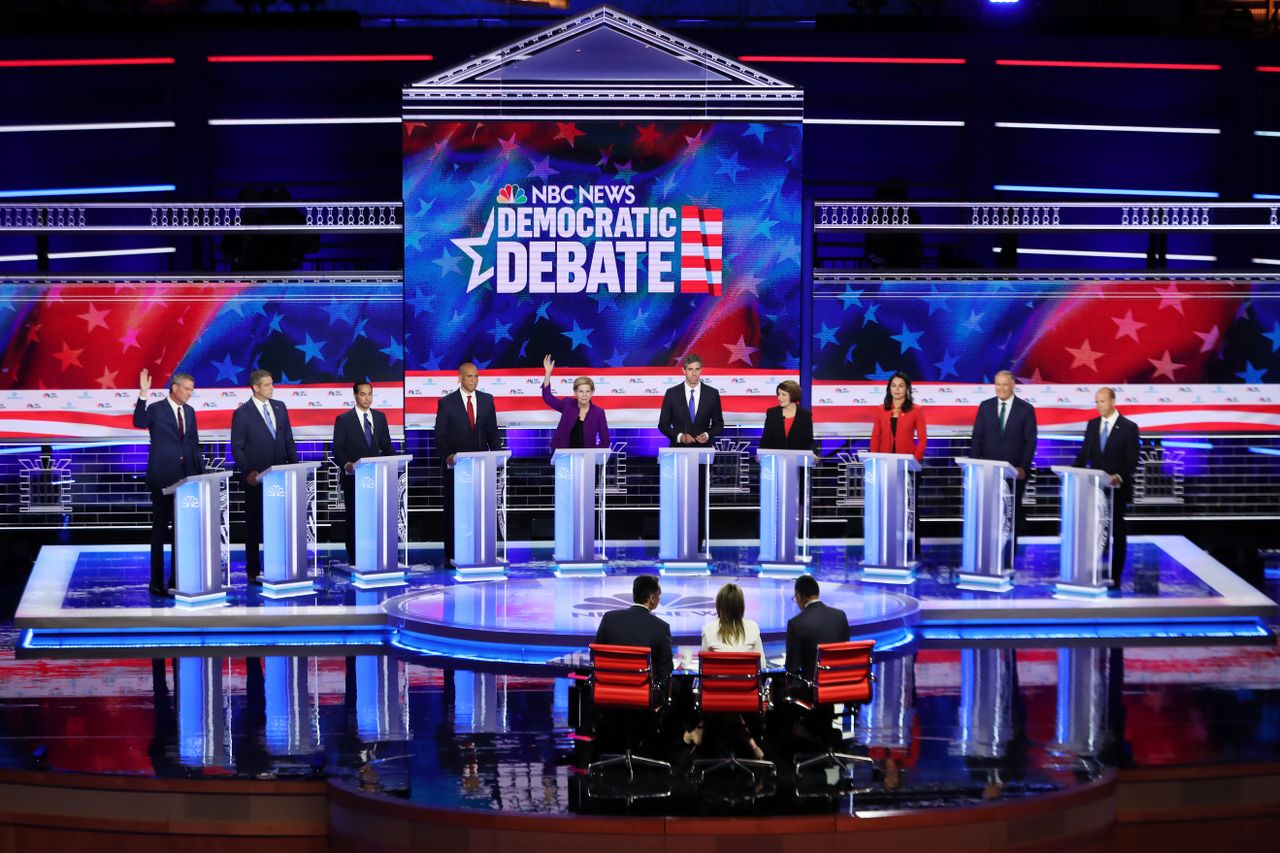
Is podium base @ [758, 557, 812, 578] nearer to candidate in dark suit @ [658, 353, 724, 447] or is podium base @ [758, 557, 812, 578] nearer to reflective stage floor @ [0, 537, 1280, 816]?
reflective stage floor @ [0, 537, 1280, 816]

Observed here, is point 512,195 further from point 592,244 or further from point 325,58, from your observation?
point 325,58

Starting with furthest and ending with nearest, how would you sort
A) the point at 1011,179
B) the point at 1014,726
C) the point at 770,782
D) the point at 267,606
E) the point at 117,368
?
the point at 1011,179 < the point at 117,368 < the point at 267,606 < the point at 1014,726 < the point at 770,782

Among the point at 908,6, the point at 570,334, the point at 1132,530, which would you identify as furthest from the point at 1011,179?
the point at 570,334

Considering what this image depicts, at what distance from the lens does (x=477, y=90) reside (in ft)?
45.4

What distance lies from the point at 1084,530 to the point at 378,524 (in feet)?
16.4

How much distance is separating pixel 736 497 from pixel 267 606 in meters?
5.05

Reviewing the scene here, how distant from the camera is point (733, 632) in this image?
7.49m

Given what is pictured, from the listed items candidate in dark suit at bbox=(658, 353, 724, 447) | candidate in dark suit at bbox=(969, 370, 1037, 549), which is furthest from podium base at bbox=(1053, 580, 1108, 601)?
candidate in dark suit at bbox=(658, 353, 724, 447)

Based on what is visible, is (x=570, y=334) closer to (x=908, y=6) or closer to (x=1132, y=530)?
(x=1132, y=530)

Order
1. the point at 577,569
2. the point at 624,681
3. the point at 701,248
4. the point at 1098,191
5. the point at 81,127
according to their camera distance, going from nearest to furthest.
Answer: the point at 624,681 → the point at 577,569 → the point at 701,248 → the point at 81,127 → the point at 1098,191

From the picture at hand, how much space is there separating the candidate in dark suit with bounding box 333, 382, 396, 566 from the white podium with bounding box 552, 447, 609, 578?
51.7 inches

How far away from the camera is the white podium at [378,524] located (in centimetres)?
1144

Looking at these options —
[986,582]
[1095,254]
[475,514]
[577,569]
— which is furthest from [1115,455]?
[1095,254]

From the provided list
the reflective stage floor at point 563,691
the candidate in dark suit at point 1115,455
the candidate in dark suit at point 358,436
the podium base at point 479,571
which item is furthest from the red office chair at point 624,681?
the candidate in dark suit at point 1115,455
